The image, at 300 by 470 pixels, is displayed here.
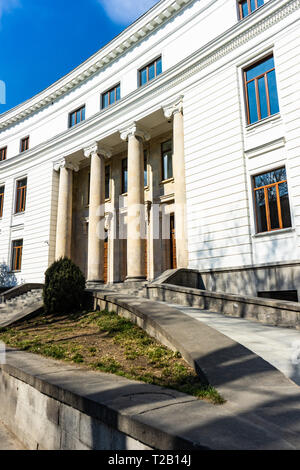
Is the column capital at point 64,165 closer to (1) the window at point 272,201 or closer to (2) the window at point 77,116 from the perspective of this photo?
(2) the window at point 77,116

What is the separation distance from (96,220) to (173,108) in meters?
8.26

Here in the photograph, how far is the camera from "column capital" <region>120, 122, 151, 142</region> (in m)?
20.9

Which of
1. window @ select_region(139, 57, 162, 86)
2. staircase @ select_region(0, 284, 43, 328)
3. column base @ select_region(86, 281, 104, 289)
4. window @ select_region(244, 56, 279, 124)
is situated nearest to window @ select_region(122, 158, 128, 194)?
window @ select_region(139, 57, 162, 86)

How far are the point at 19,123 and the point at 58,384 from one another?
99.6 feet

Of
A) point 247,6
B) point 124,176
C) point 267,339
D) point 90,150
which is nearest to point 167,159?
point 124,176

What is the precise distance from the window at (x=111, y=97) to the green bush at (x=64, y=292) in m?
13.8

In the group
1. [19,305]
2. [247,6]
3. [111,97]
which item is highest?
[247,6]

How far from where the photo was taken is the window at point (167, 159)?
72.0 ft

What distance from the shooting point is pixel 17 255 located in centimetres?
2738

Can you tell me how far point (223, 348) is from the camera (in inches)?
226

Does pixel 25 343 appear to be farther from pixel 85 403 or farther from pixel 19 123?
pixel 19 123

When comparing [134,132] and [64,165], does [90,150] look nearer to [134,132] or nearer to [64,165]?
[64,165]

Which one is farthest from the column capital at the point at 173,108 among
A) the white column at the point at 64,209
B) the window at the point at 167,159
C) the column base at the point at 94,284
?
the column base at the point at 94,284
